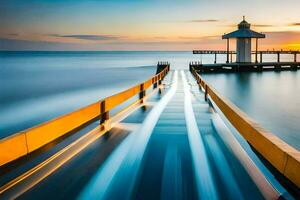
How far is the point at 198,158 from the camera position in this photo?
6371 mm

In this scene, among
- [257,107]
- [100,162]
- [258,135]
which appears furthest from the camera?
[257,107]

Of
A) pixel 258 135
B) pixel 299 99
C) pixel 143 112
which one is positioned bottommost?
pixel 299 99

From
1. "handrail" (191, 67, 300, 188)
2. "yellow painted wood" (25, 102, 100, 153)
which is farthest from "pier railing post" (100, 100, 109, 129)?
"handrail" (191, 67, 300, 188)

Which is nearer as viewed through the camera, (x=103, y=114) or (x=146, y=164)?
(x=146, y=164)

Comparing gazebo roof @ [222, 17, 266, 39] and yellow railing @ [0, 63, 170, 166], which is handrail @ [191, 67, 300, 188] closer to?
yellow railing @ [0, 63, 170, 166]

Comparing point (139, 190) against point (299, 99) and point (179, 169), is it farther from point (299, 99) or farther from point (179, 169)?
point (299, 99)

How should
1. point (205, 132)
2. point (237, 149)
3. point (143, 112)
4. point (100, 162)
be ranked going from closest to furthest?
point (100, 162), point (237, 149), point (205, 132), point (143, 112)

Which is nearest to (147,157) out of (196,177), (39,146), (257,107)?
(196,177)

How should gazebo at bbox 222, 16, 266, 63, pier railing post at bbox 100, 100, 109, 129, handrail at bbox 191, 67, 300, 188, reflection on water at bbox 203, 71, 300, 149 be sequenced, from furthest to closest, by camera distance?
gazebo at bbox 222, 16, 266, 63 < reflection on water at bbox 203, 71, 300, 149 < pier railing post at bbox 100, 100, 109, 129 < handrail at bbox 191, 67, 300, 188

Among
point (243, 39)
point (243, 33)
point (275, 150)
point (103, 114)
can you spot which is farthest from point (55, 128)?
point (243, 33)

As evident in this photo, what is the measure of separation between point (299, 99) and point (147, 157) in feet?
121

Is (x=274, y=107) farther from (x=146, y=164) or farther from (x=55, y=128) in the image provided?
(x=55, y=128)

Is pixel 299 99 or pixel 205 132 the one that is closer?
pixel 205 132

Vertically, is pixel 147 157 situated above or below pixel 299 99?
above
